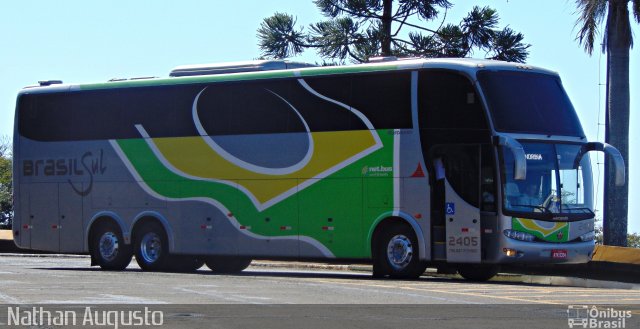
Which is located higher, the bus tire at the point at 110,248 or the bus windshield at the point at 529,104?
the bus windshield at the point at 529,104

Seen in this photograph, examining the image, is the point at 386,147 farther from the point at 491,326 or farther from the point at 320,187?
the point at 491,326

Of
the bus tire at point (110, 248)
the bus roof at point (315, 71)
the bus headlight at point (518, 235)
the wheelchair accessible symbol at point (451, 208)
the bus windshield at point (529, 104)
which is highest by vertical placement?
the bus roof at point (315, 71)

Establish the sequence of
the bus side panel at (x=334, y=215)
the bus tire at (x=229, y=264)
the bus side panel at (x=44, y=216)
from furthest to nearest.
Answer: the bus side panel at (x=44, y=216), the bus tire at (x=229, y=264), the bus side panel at (x=334, y=215)

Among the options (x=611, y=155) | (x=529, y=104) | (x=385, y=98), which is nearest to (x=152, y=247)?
(x=385, y=98)

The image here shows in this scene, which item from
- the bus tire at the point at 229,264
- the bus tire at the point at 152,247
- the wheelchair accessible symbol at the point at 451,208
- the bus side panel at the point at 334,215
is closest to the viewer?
the wheelchair accessible symbol at the point at 451,208

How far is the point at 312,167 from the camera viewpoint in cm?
2542

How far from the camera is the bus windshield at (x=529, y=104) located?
23250mm

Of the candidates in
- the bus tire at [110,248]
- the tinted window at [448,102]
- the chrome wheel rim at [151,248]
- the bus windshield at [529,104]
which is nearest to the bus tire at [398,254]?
the tinted window at [448,102]

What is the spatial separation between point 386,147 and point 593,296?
20.8 feet

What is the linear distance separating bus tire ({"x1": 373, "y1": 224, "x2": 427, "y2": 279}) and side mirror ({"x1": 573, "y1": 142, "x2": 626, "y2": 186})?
10.9ft

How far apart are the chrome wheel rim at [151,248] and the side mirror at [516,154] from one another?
28.0 feet

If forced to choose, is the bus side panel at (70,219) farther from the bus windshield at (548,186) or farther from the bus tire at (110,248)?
the bus windshield at (548,186)

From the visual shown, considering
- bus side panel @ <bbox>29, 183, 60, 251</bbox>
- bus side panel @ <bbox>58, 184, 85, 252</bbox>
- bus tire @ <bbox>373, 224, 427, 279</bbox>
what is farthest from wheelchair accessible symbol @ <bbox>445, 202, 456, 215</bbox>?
bus side panel @ <bbox>29, 183, 60, 251</bbox>

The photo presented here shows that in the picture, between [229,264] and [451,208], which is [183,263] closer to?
[229,264]
